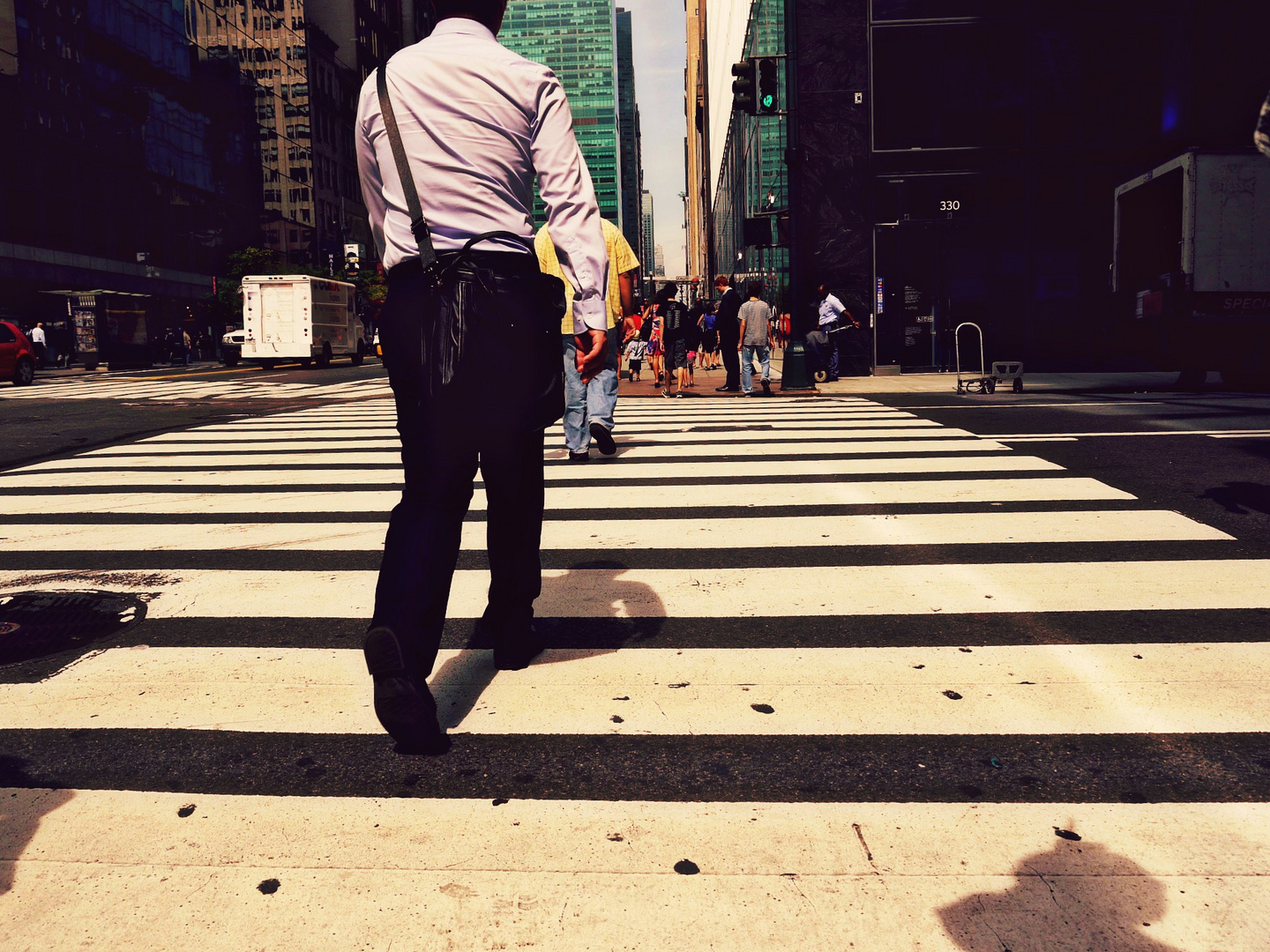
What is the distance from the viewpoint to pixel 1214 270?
1444cm

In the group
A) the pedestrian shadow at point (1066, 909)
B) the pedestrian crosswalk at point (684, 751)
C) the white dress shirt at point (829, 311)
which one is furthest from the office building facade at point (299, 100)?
the pedestrian shadow at point (1066, 909)

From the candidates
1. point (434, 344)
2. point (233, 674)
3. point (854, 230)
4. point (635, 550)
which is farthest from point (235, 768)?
point (854, 230)

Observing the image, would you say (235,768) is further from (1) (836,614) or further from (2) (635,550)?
(2) (635,550)

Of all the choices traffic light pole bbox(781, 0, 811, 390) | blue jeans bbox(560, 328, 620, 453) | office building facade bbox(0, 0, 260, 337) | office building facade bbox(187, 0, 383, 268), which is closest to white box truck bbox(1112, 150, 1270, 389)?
traffic light pole bbox(781, 0, 811, 390)

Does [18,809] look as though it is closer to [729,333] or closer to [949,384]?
[729,333]

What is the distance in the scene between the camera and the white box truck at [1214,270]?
47.2ft

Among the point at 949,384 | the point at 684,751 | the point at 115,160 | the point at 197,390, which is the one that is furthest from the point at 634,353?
the point at 115,160

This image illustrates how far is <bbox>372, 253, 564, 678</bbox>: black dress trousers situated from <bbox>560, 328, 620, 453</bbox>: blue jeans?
4932mm

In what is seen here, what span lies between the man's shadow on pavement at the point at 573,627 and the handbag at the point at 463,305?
960mm

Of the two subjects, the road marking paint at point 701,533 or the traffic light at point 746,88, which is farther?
the traffic light at point 746,88

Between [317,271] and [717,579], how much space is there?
57.6m

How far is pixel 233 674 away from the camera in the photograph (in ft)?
11.7

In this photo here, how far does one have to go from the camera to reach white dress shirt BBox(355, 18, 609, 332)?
9.91 ft

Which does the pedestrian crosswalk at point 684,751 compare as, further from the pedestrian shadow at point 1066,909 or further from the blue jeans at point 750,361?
the blue jeans at point 750,361
